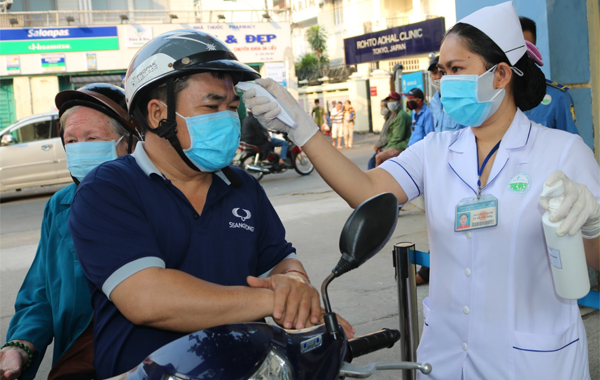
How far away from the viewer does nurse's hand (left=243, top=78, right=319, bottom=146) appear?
2.01 m

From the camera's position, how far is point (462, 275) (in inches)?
76.7

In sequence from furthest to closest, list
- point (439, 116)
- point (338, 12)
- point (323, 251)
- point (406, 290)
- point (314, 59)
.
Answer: point (338, 12) → point (314, 59) → point (323, 251) → point (439, 116) → point (406, 290)

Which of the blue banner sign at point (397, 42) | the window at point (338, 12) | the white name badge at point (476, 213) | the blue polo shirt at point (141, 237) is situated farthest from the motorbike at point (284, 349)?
the window at point (338, 12)

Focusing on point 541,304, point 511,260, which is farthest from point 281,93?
point 541,304

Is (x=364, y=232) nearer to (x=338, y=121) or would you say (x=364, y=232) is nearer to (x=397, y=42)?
(x=338, y=121)

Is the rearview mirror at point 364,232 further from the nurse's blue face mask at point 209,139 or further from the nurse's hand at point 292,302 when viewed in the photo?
the nurse's blue face mask at point 209,139

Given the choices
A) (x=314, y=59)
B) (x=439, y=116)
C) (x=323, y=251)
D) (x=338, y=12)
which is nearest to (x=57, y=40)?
(x=323, y=251)

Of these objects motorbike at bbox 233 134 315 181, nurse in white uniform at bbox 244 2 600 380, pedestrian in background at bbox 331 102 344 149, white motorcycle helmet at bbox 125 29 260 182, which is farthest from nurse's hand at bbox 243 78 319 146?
pedestrian in background at bbox 331 102 344 149

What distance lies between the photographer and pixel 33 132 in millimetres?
12008

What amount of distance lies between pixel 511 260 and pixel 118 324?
1.21m

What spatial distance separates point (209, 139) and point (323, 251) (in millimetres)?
4857

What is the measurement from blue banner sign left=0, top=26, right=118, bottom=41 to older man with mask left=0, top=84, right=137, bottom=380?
2128 centimetres

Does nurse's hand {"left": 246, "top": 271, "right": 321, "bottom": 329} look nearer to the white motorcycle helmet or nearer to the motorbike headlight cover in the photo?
the motorbike headlight cover

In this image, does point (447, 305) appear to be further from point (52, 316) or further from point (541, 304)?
point (52, 316)
